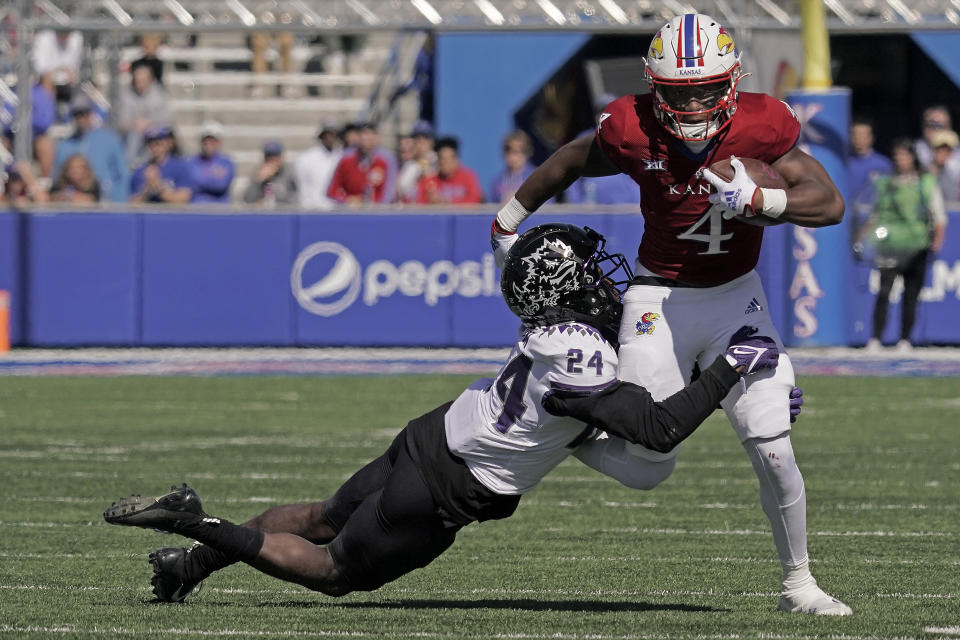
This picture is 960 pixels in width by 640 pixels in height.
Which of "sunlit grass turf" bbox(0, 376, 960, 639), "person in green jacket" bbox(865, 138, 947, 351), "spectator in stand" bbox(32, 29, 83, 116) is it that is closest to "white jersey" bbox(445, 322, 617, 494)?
"sunlit grass turf" bbox(0, 376, 960, 639)

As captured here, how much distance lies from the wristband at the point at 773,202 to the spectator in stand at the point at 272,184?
38.8ft

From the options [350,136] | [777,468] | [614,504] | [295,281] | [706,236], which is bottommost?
[614,504]

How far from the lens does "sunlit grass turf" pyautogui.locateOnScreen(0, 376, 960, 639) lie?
5.35m

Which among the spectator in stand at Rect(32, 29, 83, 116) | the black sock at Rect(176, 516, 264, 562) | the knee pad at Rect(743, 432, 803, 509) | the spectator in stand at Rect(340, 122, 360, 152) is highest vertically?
the spectator in stand at Rect(32, 29, 83, 116)

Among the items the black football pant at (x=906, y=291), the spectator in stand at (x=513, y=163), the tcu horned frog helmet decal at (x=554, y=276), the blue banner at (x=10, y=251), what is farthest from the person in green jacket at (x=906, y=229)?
the tcu horned frog helmet decal at (x=554, y=276)

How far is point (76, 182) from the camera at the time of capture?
53.8 feet

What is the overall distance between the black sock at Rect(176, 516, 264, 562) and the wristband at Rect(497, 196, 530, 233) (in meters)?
1.34

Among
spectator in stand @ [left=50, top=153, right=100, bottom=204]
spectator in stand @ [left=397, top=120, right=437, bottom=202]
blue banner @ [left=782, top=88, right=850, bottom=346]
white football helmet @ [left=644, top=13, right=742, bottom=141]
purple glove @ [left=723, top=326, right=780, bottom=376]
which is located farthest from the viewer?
spectator in stand @ [left=397, top=120, right=437, bottom=202]

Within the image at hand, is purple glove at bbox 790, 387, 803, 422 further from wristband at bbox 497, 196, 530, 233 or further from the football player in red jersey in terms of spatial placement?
wristband at bbox 497, 196, 530, 233

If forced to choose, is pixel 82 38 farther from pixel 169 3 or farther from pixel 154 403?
pixel 154 403

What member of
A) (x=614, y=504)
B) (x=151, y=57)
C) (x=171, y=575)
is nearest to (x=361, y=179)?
(x=151, y=57)

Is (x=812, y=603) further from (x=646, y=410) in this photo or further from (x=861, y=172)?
(x=861, y=172)

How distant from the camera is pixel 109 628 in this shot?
5.16 metres

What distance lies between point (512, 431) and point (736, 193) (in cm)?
92
